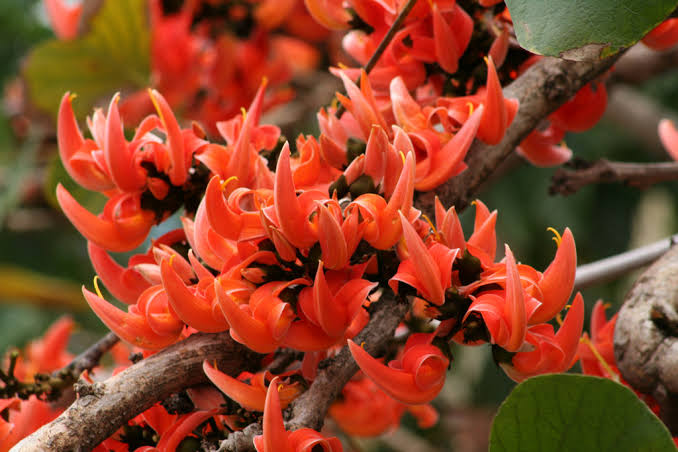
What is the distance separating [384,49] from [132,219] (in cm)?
28

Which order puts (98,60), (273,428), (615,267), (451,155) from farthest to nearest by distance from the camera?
1. (98,60)
2. (615,267)
3. (451,155)
4. (273,428)

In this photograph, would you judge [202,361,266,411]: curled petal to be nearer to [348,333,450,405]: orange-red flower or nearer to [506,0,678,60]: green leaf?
[348,333,450,405]: orange-red flower

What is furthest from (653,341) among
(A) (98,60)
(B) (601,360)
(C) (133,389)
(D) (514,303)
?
(A) (98,60)

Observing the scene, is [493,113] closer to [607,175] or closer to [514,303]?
[514,303]

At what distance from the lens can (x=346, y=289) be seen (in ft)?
1.83

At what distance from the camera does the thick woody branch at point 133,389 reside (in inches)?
21.2

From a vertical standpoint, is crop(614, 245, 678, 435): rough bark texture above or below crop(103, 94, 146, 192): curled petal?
below

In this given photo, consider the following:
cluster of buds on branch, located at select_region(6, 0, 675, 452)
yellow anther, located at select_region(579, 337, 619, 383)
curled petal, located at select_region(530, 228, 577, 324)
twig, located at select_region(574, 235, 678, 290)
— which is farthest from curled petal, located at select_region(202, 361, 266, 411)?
twig, located at select_region(574, 235, 678, 290)

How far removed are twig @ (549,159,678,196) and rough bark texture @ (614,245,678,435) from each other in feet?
0.68

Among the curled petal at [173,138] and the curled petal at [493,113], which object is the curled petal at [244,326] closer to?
the curled petal at [173,138]

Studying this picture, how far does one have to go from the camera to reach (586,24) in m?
0.58

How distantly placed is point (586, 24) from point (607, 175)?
0.36 metres

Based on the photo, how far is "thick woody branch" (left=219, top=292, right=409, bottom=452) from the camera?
21.3 inches

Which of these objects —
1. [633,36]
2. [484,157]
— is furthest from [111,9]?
[633,36]
